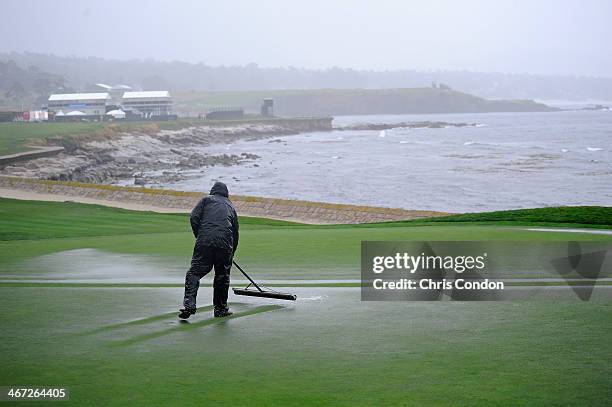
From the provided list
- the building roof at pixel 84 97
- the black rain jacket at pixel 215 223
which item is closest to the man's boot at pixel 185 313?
the black rain jacket at pixel 215 223

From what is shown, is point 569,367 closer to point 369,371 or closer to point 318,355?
point 369,371

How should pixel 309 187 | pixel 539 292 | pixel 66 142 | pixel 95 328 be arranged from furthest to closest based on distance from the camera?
pixel 66 142, pixel 309 187, pixel 539 292, pixel 95 328

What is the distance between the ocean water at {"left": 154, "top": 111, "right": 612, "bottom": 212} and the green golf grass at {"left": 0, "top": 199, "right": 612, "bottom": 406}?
47400mm

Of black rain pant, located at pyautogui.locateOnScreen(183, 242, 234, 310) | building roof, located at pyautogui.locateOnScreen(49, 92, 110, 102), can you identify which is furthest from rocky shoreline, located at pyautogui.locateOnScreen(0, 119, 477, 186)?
black rain pant, located at pyautogui.locateOnScreen(183, 242, 234, 310)

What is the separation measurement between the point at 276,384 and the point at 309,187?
2752 inches

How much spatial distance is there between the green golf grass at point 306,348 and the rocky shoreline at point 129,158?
61918mm

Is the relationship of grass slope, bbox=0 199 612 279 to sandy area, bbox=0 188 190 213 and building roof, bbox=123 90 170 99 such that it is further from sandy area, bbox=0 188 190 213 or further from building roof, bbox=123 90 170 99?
building roof, bbox=123 90 170 99

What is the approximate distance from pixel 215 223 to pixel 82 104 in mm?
169610

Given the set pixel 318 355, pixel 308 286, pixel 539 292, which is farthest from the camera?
pixel 308 286

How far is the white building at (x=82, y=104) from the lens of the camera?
171875 mm

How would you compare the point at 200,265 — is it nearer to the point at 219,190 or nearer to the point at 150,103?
the point at 219,190

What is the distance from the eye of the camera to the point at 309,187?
256 feet

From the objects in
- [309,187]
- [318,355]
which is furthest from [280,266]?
[309,187]

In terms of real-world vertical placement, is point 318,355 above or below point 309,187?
above
